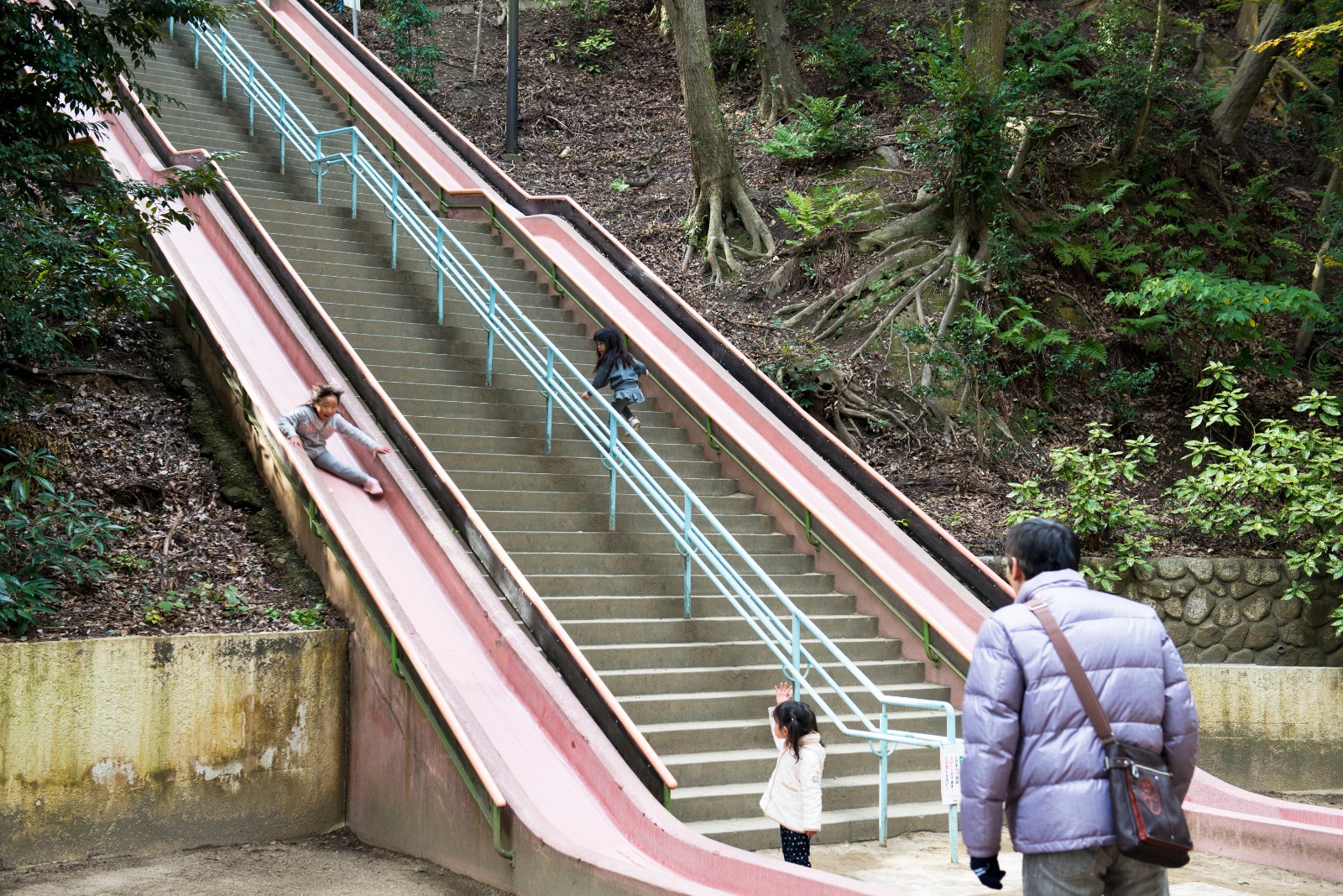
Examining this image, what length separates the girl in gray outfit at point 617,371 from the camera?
975cm

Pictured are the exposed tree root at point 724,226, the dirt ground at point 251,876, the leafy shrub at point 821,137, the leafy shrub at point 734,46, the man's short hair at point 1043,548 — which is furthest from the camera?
the leafy shrub at point 734,46

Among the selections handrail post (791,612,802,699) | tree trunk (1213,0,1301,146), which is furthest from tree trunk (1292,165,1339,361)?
handrail post (791,612,802,699)

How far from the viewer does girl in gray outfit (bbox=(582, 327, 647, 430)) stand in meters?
9.75

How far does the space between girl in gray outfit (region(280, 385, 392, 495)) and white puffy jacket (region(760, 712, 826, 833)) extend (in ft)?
13.0

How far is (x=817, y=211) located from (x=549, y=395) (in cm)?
585

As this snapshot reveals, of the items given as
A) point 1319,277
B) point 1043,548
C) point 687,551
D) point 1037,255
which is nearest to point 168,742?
point 687,551

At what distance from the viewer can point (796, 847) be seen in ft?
17.3

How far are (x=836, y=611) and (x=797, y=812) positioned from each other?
3.30m

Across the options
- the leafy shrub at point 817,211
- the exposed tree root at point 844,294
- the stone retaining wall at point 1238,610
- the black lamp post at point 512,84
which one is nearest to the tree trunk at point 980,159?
the exposed tree root at point 844,294

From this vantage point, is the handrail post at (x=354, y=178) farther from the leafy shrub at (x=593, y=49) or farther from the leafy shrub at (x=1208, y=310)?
the leafy shrub at (x=593, y=49)

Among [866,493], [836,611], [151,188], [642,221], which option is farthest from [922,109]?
[151,188]

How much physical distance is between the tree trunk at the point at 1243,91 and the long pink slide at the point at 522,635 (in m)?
9.08

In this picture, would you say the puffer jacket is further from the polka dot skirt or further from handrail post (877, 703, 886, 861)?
handrail post (877, 703, 886, 861)

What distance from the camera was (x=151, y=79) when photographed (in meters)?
15.0
